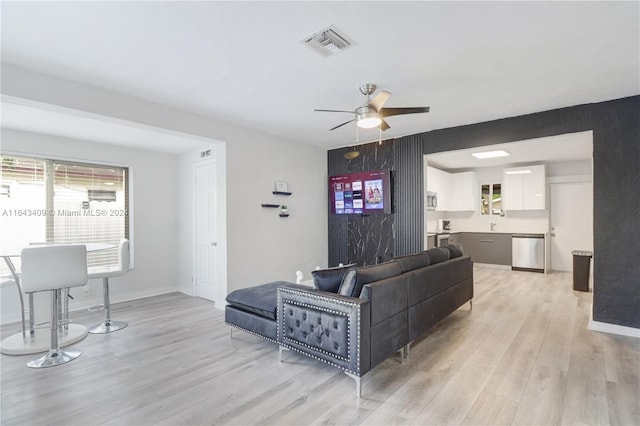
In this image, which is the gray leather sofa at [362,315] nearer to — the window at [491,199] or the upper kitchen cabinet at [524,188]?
the upper kitchen cabinet at [524,188]

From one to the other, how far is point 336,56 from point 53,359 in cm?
371

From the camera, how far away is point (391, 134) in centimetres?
529

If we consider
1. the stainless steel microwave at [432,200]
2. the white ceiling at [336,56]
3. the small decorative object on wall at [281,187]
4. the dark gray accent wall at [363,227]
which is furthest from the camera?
the stainless steel microwave at [432,200]

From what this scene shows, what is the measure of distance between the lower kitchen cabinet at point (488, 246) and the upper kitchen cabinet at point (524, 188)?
0.78 meters

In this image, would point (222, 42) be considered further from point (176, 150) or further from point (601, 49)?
point (176, 150)

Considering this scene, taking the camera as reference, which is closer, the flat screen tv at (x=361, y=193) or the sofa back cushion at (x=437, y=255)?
the sofa back cushion at (x=437, y=255)

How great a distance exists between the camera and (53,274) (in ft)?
9.54

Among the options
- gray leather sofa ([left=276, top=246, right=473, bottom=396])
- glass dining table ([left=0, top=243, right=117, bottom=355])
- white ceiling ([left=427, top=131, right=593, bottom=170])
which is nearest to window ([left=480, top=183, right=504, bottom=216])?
white ceiling ([left=427, top=131, right=593, bottom=170])

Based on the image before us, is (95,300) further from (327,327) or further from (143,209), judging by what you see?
(327,327)

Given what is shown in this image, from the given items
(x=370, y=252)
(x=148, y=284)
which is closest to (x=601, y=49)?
(x=370, y=252)

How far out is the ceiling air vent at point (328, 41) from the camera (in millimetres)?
2344

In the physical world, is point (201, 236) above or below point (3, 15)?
below

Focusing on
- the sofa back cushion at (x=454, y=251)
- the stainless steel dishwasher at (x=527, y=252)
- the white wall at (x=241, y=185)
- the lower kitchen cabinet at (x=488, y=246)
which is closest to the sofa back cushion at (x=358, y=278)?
the sofa back cushion at (x=454, y=251)

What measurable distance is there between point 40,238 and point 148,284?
162 cm
